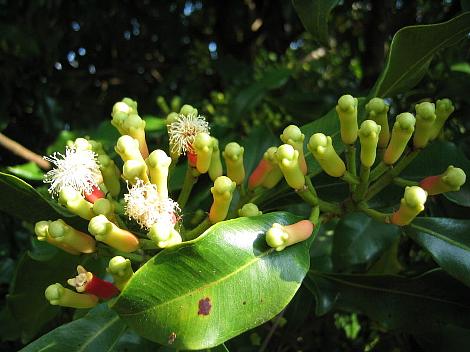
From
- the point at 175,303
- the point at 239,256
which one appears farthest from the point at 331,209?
the point at 175,303

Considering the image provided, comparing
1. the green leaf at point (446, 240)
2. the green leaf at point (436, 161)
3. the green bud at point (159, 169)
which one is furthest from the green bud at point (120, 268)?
the green leaf at point (436, 161)

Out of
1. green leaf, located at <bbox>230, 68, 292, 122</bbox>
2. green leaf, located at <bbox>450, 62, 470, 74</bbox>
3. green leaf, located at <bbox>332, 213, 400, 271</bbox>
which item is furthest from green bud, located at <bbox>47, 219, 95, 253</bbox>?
green leaf, located at <bbox>230, 68, 292, 122</bbox>

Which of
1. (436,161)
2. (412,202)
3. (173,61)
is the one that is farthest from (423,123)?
(173,61)

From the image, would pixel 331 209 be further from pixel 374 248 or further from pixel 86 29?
pixel 86 29

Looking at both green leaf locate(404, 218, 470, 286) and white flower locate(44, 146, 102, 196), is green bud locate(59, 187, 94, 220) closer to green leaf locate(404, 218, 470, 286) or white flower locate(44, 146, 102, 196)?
white flower locate(44, 146, 102, 196)

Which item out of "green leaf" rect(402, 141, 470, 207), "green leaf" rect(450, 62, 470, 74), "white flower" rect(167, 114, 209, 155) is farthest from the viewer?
"green leaf" rect(450, 62, 470, 74)
